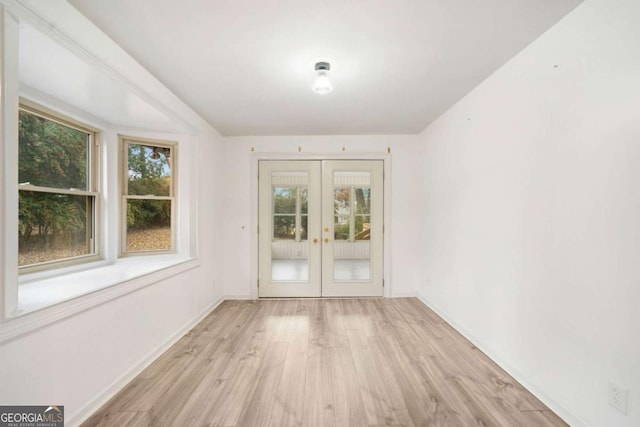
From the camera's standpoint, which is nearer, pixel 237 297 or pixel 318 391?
pixel 318 391

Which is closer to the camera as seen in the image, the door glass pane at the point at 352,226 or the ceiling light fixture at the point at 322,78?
the ceiling light fixture at the point at 322,78

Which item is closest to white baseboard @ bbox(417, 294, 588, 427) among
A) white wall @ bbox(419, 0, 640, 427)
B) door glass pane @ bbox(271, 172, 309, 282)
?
white wall @ bbox(419, 0, 640, 427)

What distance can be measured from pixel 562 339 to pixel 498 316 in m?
0.65

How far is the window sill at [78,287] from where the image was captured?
56.3 inches

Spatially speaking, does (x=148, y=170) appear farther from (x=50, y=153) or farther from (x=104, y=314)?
(x=104, y=314)

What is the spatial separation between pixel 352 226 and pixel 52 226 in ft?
11.2

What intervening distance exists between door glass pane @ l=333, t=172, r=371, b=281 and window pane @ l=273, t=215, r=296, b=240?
65 cm

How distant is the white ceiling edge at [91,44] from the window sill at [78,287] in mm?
1493

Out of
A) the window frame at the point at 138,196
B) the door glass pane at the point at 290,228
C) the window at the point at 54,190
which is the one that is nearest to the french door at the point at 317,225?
the door glass pane at the point at 290,228

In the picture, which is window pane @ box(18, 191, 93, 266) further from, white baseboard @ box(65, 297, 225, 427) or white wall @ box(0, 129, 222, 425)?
white baseboard @ box(65, 297, 225, 427)

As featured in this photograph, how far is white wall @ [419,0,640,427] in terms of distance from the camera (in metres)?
1.44

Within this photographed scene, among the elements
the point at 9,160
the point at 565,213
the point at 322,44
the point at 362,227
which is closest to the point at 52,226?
the point at 9,160

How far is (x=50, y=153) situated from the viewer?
2377mm

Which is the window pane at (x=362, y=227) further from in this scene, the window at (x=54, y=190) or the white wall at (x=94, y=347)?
the window at (x=54, y=190)
